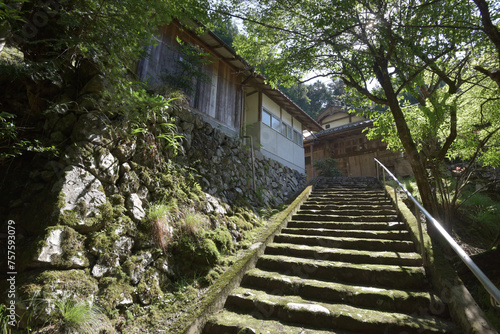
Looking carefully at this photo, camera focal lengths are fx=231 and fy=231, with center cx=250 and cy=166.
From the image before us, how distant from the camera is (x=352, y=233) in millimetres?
5145

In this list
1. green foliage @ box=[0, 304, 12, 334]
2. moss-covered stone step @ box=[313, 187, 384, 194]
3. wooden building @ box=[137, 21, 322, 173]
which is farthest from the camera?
moss-covered stone step @ box=[313, 187, 384, 194]

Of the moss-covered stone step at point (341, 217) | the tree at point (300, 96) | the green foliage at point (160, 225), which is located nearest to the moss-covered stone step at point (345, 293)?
the green foliage at point (160, 225)

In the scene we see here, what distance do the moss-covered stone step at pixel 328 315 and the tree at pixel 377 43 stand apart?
10.1 feet

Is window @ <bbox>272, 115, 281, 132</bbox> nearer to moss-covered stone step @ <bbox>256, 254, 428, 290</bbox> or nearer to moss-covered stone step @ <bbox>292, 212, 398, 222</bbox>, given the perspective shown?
moss-covered stone step @ <bbox>292, 212, 398, 222</bbox>

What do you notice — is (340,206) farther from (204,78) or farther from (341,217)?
(204,78)

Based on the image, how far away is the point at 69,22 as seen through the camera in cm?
331

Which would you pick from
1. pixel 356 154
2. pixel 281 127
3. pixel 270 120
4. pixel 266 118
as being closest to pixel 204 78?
pixel 266 118

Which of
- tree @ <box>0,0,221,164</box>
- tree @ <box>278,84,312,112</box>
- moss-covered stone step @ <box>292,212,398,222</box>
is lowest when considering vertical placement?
moss-covered stone step @ <box>292,212,398,222</box>

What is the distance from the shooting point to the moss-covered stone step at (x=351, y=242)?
4.35 m

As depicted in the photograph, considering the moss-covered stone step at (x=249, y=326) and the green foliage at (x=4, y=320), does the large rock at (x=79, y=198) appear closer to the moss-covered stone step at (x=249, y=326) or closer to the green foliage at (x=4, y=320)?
the green foliage at (x=4, y=320)

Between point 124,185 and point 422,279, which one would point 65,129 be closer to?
point 124,185

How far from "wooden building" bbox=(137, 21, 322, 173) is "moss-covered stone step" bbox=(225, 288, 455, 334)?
6.14 meters

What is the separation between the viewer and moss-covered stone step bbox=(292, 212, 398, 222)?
579 centimetres

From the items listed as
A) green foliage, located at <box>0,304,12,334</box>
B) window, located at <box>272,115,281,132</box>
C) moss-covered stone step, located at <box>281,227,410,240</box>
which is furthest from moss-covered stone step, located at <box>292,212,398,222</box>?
window, located at <box>272,115,281,132</box>
